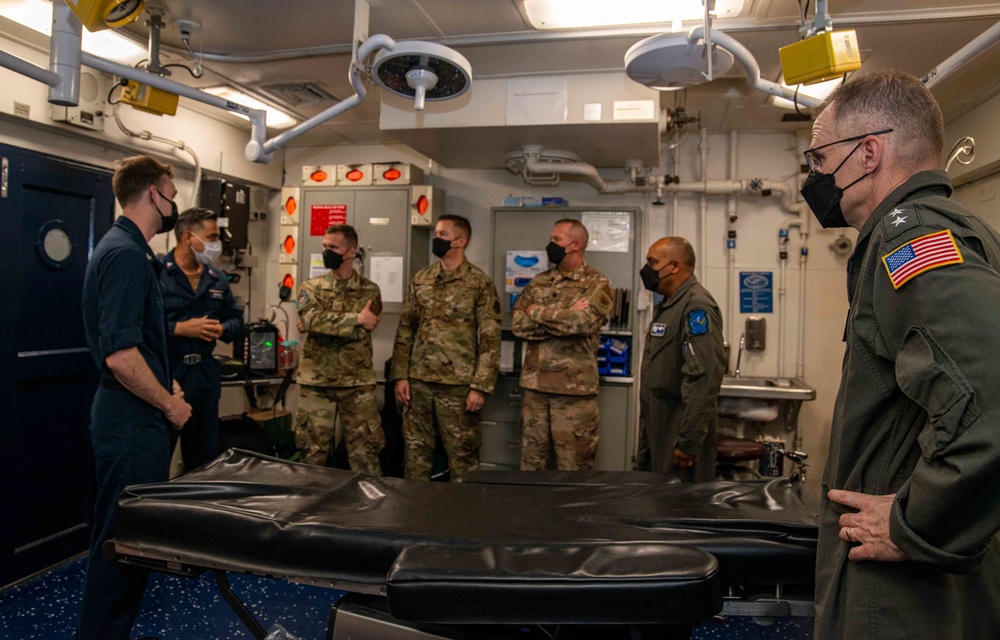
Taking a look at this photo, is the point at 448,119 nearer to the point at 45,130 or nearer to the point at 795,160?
the point at 45,130

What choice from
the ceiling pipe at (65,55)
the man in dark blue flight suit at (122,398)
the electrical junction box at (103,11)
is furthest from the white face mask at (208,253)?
the electrical junction box at (103,11)

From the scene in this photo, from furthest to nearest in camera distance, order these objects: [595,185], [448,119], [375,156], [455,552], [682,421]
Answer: [375,156] → [595,185] → [448,119] → [682,421] → [455,552]

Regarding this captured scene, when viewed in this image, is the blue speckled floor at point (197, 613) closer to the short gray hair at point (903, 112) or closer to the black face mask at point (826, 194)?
the black face mask at point (826, 194)

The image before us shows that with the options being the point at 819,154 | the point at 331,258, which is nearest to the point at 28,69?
the point at 331,258

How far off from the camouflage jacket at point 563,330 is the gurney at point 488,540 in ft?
5.06

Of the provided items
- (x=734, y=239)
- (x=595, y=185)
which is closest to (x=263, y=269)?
(x=595, y=185)

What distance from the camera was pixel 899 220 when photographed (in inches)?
47.8

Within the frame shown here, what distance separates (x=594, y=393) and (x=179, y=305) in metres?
2.48

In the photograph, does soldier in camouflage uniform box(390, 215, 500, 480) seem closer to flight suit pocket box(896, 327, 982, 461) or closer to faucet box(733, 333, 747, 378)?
faucet box(733, 333, 747, 378)

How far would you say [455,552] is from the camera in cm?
139

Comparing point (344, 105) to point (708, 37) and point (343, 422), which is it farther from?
point (343, 422)

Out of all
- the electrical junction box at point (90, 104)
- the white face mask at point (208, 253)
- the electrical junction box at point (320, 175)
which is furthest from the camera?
the electrical junction box at point (320, 175)

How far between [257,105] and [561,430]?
315 centimetres

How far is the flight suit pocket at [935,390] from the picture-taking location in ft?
3.40
